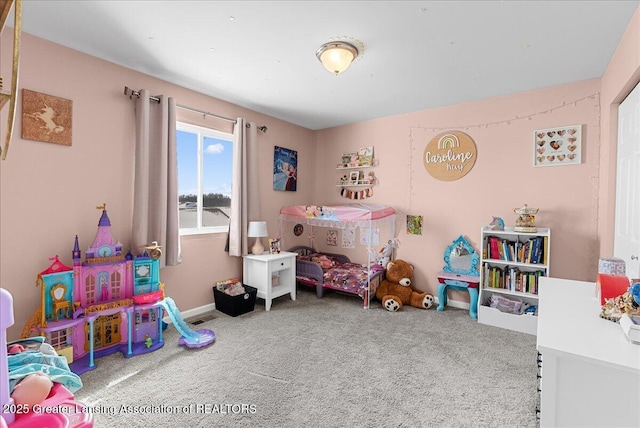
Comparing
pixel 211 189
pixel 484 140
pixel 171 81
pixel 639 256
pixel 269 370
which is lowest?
pixel 269 370

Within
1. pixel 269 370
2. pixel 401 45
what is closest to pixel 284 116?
pixel 401 45

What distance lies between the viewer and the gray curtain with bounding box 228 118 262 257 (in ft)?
11.8

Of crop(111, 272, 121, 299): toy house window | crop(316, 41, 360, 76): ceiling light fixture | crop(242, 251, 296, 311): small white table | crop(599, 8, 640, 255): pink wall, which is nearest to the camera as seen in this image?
crop(599, 8, 640, 255): pink wall

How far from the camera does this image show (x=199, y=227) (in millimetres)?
3477

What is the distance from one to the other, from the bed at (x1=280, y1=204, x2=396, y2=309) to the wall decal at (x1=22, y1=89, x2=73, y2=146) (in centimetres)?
255

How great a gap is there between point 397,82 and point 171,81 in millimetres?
2332

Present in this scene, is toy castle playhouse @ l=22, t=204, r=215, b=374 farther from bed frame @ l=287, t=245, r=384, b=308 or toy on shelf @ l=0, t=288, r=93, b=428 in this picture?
bed frame @ l=287, t=245, r=384, b=308

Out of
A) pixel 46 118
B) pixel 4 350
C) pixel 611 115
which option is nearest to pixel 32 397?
pixel 4 350

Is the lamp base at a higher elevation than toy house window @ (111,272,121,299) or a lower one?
higher

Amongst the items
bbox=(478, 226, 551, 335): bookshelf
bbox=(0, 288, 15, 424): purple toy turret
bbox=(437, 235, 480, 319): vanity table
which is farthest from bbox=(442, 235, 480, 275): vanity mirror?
bbox=(0, 288, 15, 424): purple toy turret

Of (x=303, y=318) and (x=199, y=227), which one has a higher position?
(x=199, y=227)

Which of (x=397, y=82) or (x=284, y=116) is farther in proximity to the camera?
(x=284, y=116)

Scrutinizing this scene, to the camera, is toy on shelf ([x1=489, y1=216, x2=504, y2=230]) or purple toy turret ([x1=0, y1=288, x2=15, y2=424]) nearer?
purple toy turret ([x1=0, y1=288, x2=15, y2=424])

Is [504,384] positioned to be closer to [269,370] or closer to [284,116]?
[269,370]
